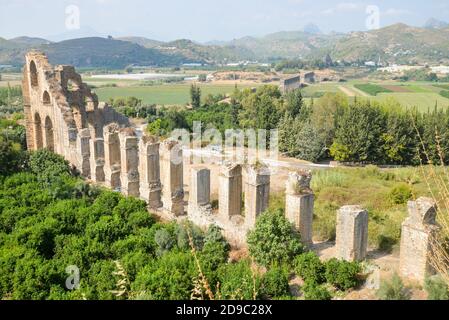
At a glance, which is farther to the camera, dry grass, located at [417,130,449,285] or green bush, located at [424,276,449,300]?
green bush, located at [424,276,449,300]

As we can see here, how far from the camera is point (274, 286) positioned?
1117cm

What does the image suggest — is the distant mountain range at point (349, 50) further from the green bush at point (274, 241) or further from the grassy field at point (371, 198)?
the green bush at point (274, 241)

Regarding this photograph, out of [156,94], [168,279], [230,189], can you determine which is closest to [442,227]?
[230,189]

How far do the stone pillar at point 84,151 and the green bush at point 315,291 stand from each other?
14.6 metres

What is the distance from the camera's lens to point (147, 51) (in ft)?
647

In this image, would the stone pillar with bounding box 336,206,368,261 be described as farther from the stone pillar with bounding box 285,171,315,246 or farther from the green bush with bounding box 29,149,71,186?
the green bush with bounding box 29,149,71,186

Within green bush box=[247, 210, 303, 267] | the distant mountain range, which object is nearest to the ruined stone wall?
green bush box=[247, 210, 303, 267]

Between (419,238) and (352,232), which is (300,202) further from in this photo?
(419,238)

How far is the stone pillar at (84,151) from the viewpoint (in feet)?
73.3

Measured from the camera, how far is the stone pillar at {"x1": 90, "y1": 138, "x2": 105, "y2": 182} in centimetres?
2173

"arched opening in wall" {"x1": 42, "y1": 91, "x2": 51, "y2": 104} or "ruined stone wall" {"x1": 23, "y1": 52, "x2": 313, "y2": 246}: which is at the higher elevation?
"arched opening in wall" {"x1": 42, "y1": 91, "x2": 51, "y2": 104}

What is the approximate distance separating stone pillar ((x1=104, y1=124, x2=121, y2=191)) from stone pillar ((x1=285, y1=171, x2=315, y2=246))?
10.2 m
